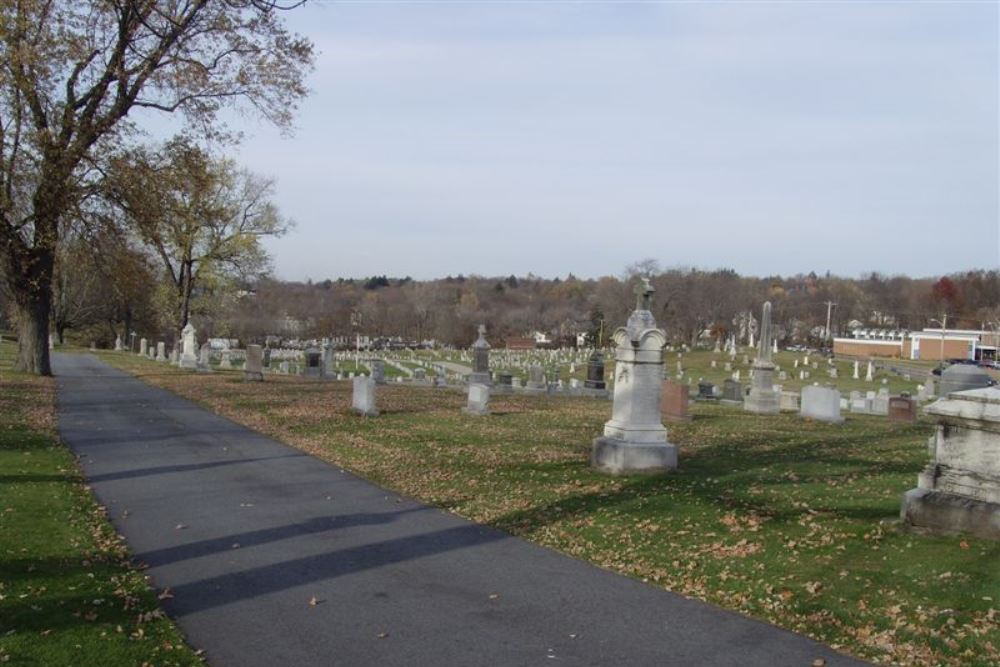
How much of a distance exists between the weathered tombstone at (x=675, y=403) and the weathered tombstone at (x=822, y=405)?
3096mm

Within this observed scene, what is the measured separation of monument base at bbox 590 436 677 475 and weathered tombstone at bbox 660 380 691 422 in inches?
291

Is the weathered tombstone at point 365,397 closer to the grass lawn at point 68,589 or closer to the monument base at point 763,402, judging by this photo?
the grass lawn at point 68,589

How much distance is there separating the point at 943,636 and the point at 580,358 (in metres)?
62.4

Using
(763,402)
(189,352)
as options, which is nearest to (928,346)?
(763,402)

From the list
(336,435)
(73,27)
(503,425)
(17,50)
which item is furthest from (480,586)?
(73,27)

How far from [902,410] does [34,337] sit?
2514cm

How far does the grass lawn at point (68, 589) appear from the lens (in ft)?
15.8

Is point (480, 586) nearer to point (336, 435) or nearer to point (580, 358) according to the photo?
point (336, 435)

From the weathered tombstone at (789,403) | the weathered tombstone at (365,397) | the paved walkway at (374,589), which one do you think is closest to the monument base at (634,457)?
the paved walkway at (374,589)

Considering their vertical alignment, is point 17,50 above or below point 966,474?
above

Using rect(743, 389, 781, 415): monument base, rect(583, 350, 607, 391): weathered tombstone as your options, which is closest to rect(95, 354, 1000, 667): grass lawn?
rect(743, 389, 781, 415): monument base

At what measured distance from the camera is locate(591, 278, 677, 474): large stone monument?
11.0 metres

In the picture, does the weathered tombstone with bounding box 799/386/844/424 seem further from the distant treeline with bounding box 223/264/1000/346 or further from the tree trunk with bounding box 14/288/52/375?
the distant treeline with bounding box 223/264/1000/346

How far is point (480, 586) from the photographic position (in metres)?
6.43
